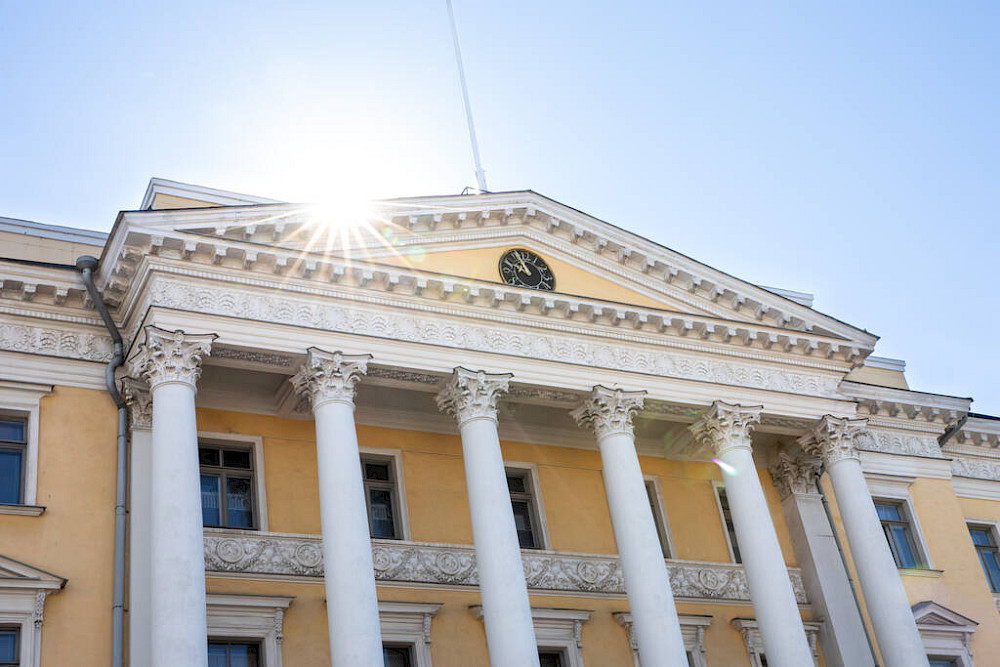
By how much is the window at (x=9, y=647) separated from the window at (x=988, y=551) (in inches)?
687

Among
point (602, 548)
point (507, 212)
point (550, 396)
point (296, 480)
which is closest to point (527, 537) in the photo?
point (602, 548)

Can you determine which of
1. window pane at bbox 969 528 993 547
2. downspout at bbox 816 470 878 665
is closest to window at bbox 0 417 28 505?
downspout at bbox 816 470 878 665

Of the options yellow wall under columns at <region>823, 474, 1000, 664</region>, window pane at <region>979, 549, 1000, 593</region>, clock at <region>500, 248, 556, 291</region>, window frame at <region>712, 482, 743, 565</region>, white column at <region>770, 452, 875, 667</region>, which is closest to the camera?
clock at <region>500, 248, 556, 291</region>

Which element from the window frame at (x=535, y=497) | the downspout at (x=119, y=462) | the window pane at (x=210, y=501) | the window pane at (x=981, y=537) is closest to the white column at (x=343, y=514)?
the window pane at (x=210, y=501)

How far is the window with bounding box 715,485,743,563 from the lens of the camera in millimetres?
19859

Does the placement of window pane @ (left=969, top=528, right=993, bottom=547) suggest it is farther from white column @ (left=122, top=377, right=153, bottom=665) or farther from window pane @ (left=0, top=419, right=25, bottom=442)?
window pane @ (left=0, top=419, right=25, bottom=442)

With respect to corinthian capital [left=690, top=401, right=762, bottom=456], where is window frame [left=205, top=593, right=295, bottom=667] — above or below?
below

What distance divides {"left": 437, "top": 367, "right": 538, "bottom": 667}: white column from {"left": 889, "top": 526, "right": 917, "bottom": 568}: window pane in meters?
9.14

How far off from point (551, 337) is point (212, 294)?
5152 millimetres

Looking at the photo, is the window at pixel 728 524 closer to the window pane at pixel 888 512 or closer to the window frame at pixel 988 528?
the window pane at pixel 888 512

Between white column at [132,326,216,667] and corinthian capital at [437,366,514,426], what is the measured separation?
11.5ft

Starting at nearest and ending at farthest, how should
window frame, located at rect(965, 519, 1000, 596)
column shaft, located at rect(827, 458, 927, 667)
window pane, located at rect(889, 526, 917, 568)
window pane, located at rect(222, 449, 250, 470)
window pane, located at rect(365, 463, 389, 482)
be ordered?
window pane, located at rect(222, 449, 250, 470)
column shaft, located at rect(827, 458, 927, 667)
window pane, located at rect(365, 463, 389, 482)
window pane, located at rect(889, 526, 917, 568)
window frame, located at rect(965, 519, 1000, 596)

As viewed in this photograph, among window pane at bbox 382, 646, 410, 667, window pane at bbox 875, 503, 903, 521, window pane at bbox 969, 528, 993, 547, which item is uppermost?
window pane at bbox 875, 503, 903, 521

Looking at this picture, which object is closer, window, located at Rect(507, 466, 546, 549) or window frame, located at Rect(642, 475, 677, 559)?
window, located at Rect(507, 466, 546, 549)
